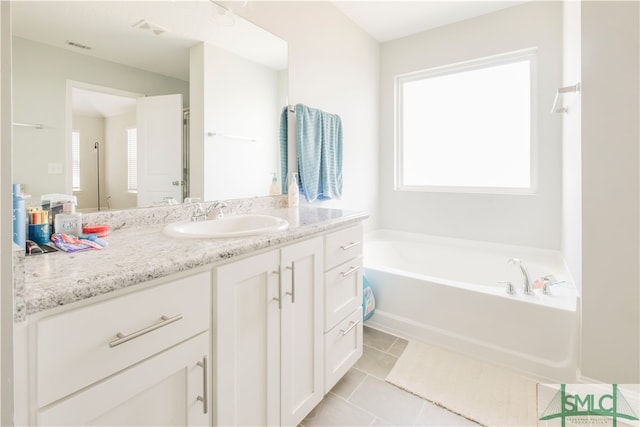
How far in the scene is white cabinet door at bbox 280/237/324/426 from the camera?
1.16m

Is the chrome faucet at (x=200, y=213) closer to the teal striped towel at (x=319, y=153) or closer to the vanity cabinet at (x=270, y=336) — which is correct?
the vanity cabinet at (x=270, y=336)

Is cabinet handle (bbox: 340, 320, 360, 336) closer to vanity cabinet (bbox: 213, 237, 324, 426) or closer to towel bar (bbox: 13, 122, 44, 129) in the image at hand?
vanity cabinet (bbox: 213, 237, 324, 426)

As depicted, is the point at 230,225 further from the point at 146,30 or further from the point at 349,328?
the point at 146,30

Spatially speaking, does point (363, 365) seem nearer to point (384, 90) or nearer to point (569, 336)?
point (569, 336)

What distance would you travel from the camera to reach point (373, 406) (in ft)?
4.90

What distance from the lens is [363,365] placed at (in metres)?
1.82

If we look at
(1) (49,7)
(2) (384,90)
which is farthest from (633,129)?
(1) (49,7)

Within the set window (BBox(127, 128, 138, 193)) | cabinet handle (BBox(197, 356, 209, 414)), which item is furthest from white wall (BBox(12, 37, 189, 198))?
cabinet handle (BBox(197, 356, 209, 414))

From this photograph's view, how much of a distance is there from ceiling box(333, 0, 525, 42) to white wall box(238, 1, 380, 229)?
0.35 feet

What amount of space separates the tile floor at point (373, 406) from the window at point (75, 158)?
4.46 feet

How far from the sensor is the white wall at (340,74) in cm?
206

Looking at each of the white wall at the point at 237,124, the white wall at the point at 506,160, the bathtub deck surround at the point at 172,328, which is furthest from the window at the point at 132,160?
the white wall at the point at 506,160

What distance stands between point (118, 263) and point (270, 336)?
1.83 feet

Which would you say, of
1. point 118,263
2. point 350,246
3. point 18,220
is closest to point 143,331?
point 118,263
